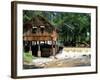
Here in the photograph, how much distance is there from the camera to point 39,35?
2.12 m

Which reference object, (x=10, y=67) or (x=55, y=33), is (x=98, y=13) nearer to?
(x=55, y=33)

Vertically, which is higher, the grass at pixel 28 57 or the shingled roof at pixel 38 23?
the shingled roof at pixel 38 23

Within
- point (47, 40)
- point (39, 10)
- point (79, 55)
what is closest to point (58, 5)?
point (39, 10)

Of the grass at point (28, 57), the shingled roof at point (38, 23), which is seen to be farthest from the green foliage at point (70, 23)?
the grass at point (28, 57)

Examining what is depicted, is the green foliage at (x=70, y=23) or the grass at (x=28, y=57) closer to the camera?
the grass at (x=28, y=57)

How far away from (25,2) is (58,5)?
0.32m

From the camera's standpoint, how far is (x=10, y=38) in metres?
2.02

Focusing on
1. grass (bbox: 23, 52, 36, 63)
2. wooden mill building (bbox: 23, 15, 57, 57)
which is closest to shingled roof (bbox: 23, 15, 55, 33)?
wooden mill building (bbox: 23, 15, 57, 57)

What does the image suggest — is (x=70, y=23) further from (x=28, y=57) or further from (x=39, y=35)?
(x=28, y=57)

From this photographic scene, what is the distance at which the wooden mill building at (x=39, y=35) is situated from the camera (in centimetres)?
208

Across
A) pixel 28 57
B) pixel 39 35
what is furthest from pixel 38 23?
pixel 28 57

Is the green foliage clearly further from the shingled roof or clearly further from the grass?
the grass

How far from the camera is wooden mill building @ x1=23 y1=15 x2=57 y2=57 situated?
208 cm

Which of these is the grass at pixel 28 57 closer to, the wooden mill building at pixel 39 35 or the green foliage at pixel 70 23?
the wooden mill building at pixel 39 35
